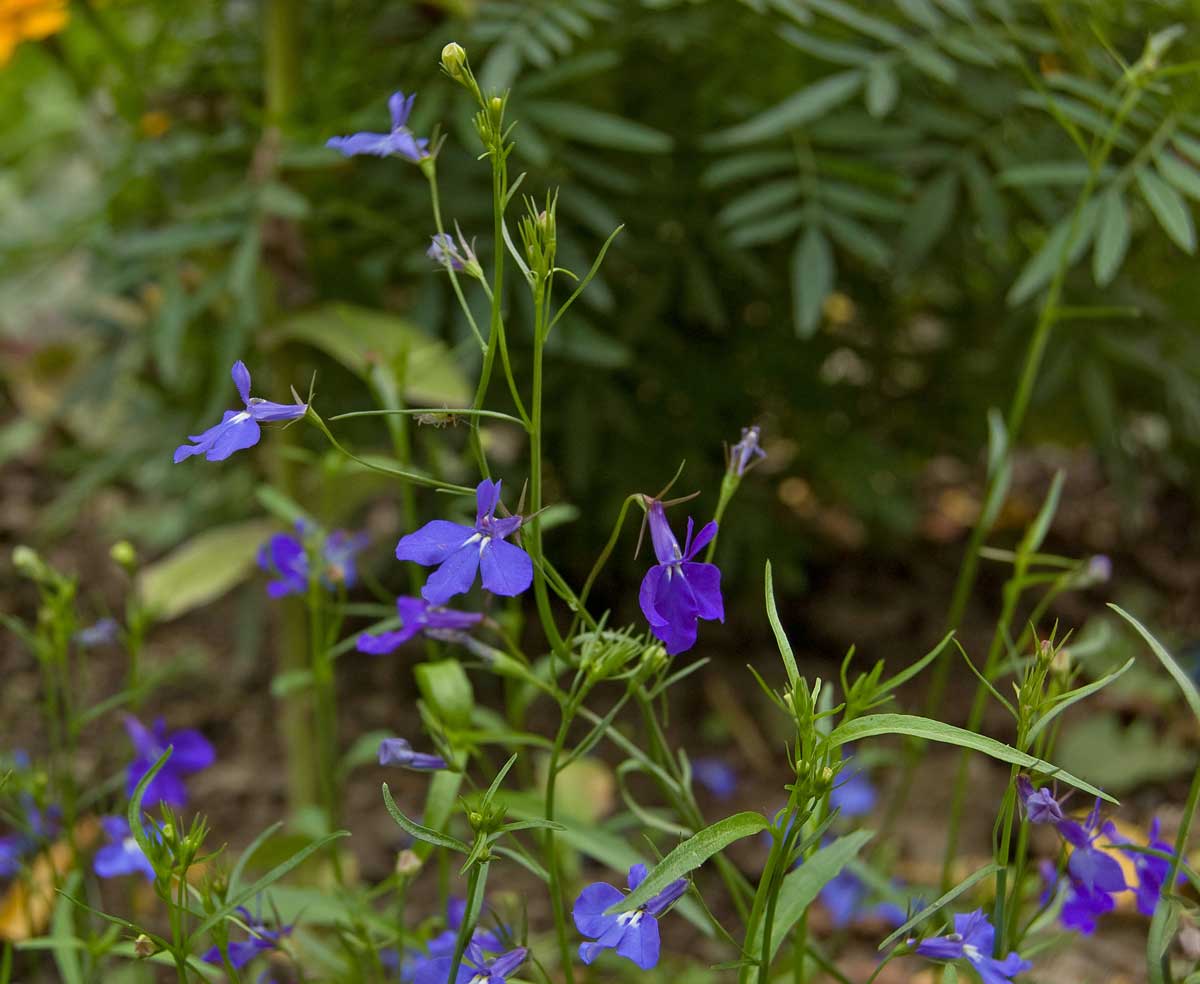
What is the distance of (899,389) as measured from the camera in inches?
71.6

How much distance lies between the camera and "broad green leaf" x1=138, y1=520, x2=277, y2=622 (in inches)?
53.1

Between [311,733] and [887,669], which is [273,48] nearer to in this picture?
[311,733]

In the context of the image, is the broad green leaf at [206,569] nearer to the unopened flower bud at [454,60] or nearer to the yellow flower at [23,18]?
the yellow flower at [23,18]

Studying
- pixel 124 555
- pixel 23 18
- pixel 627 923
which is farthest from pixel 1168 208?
pixel 23 18

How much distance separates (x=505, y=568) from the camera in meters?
0.60

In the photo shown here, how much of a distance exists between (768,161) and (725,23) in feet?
0.88

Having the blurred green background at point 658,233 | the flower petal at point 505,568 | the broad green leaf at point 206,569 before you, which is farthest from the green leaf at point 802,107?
the flower petal at point 505,568

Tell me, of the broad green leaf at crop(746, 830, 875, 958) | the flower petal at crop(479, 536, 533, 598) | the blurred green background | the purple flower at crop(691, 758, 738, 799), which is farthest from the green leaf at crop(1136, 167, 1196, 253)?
the purple flower at crop(691, 758, 738, 799)

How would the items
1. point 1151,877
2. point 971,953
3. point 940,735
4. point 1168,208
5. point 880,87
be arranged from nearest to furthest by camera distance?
point 940,735, point 971,953, point 1151,877, point 1168,208, point 880,87

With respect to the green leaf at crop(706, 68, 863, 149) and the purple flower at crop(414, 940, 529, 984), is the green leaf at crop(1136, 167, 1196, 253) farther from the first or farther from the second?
the purple flower at crop(414, 940, 529, 984)

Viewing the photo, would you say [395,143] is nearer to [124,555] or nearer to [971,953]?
[124,555]

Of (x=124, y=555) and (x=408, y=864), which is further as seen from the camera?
(x=124, y=555)

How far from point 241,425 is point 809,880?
41cm

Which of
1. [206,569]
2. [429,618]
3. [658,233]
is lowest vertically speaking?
[206,569]
